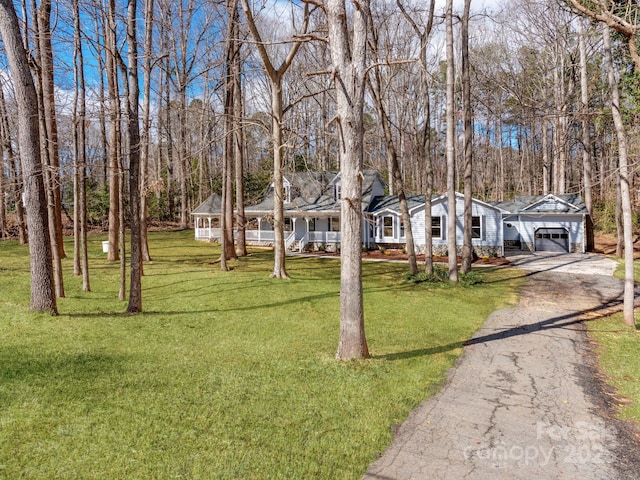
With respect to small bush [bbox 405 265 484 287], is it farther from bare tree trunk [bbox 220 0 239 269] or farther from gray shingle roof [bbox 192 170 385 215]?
gray shingle roof [bbox 192 170 385 215]

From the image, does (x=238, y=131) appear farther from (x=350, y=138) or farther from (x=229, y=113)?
(x=350, y=138)

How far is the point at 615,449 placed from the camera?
12.8 feet

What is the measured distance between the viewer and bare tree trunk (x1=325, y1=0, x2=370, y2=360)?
230 inches

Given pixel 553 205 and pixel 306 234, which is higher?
pixel 553 205

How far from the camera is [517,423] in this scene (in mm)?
4414

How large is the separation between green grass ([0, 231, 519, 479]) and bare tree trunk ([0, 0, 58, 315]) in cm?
62

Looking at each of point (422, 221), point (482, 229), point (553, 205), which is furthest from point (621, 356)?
point (553, 205)

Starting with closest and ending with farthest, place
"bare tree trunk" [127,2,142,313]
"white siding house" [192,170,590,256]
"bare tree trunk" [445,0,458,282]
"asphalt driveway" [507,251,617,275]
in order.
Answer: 1. "bare tree trunk" [127,2,142,313]
2. "bare tree trunk" [445,0,458,282]
3. "asphalt driveway" [507,251,617,275]
4. "white siding house" [192,170,590,256]

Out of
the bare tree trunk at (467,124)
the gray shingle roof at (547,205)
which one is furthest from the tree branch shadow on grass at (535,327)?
the gray shingle roof at (547,205)

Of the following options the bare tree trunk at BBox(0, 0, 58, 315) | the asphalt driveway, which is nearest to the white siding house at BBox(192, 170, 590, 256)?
the asphalt driveway

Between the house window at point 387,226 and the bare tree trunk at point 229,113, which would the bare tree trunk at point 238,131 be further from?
the house window at point 387,226

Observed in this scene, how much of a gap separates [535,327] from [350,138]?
621 cm

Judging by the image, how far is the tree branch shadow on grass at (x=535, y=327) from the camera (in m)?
6.66

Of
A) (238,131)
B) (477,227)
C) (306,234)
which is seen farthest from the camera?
(306,234)
